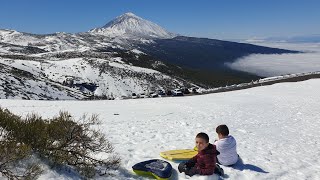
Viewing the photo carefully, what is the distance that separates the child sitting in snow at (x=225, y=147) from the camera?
11.2 metres

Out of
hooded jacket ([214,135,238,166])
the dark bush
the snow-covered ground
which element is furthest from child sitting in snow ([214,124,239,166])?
the dark bush

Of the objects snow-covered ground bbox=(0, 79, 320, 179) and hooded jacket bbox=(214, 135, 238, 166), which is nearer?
hooded jacket bbox=(214, 135, 238, 166)

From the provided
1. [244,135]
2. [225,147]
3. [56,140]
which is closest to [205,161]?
[225,147]

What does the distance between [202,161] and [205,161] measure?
0.29ft

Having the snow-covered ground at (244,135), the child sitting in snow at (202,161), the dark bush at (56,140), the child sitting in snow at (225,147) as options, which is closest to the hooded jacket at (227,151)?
the child sitting in snow at (225,147)

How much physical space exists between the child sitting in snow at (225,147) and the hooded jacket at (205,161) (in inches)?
38.5

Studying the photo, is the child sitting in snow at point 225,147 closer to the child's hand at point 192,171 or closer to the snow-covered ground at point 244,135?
the snow-covered ground at point 244,135

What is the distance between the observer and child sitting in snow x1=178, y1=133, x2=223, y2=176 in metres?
10.2

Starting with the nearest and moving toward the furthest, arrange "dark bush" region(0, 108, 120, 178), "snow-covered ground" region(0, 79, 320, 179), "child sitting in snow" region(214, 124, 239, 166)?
"dark bush" region(0, 108, 120, 178), "child sitting in snow" region(214, 124, 239, 166), "snow-covered ground" region(0, 79, 320, 179)

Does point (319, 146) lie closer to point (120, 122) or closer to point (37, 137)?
point (120, 122)

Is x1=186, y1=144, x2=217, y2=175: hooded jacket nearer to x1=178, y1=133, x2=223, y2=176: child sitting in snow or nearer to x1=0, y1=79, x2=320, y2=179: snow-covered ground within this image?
x1=178, y1=133, x2=223, y2=176: child sitting in snow

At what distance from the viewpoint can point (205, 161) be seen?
10.2 m

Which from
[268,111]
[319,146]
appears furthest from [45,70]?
[319,146]

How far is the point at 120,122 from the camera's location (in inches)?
789
